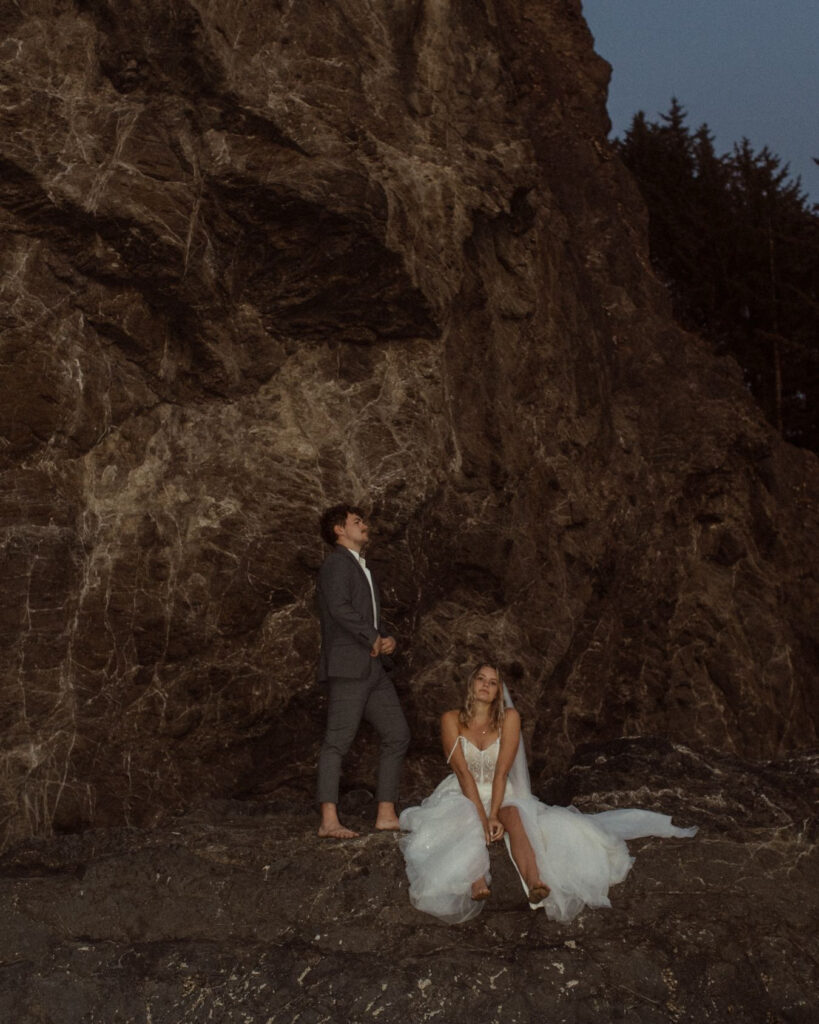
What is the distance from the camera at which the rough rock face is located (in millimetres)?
9195

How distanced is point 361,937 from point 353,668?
1899 millimetres

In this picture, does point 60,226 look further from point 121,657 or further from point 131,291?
point 121,657

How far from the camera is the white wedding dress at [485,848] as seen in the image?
7.07 m

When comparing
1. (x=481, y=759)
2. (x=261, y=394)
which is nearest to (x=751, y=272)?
(x=261, y=394)

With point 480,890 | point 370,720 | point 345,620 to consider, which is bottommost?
point 480,890

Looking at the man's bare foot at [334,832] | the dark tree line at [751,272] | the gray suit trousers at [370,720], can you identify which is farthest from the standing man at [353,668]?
the dark tree line at [751,272]

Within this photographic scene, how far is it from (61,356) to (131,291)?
76 cm

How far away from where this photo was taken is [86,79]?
31.6 feet

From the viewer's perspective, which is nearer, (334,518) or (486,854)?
(486,854)

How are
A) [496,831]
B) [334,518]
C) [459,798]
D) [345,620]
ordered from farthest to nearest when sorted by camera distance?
[334,518]
[345,620]
[459,798]
[496,831]

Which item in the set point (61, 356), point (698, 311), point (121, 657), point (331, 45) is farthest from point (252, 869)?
point (698, 311)

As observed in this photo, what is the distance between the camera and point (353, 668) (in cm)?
835

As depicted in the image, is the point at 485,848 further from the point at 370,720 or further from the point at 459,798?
the point at 370,720

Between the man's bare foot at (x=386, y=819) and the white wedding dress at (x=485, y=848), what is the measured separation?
29cm
